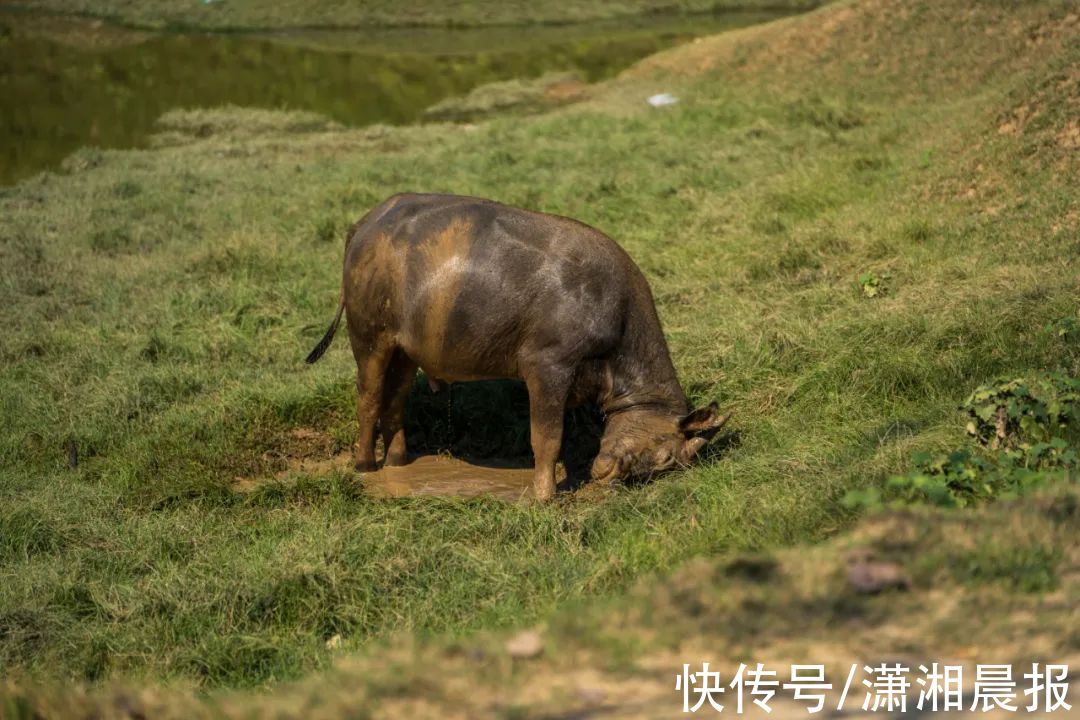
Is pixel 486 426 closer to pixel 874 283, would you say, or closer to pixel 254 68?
pixel 874 283

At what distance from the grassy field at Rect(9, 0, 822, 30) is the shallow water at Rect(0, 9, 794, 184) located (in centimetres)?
97

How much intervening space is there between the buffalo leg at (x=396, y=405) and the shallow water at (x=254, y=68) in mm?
10936

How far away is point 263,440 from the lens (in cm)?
809

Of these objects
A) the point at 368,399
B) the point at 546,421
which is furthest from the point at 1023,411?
the point at 368,399

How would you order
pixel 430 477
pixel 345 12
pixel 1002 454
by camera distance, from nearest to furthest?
pixel 1002 454
pixel 430 477
pixel 345 12

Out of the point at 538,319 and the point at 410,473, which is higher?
the point at 538,319

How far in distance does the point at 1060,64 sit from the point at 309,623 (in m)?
9.85

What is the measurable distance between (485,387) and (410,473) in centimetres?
94

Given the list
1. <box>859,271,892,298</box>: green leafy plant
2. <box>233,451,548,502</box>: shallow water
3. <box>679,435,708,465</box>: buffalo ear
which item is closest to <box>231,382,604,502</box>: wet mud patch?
<box>233,451,548,502</box>: shallow water

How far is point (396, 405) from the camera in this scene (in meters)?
8.10

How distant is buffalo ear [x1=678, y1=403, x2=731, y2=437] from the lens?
7031mm

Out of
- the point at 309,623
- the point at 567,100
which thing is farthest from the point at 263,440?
the point at 567,100

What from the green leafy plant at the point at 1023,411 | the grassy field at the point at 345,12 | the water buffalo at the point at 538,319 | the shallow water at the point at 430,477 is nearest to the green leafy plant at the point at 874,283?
the water buffalo at the point at 538,319

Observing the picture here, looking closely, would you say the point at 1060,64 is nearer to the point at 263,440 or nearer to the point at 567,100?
the point at 263,440
